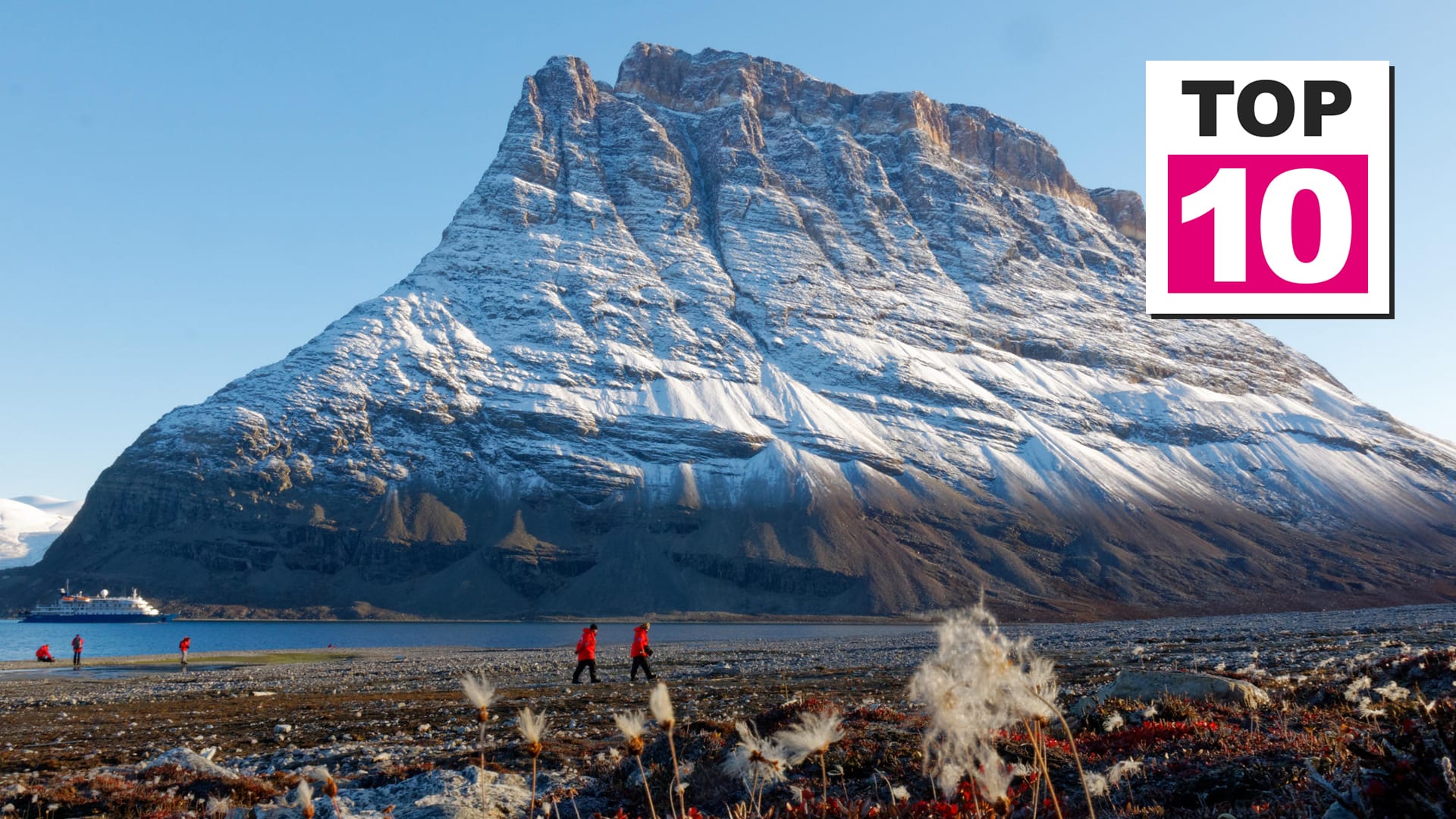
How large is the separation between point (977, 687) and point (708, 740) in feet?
31.1

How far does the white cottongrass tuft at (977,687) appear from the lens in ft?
14.6

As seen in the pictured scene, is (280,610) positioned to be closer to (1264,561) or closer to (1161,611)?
(1161,611)

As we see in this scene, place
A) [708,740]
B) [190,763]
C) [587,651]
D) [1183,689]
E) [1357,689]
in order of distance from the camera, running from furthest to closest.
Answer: [587,651], [190,763], [1183,689], [708,740], [1357,689]

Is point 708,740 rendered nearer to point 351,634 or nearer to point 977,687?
point 977,687

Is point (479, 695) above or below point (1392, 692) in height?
above

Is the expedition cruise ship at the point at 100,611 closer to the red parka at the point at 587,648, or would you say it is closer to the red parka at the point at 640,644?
the red parka at the point at 587,648

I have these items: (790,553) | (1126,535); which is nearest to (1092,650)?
(790,553)

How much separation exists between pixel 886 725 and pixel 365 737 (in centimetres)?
1217

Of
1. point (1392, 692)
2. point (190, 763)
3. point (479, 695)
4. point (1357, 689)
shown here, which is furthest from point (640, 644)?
point (479, 695)

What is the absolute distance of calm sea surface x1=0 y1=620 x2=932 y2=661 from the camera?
308 ft

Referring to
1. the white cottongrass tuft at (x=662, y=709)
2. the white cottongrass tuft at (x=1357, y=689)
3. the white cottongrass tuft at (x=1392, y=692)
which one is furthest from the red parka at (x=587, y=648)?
the white cottongrass tuft at (x=662, y=709)

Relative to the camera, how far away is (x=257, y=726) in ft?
76.3

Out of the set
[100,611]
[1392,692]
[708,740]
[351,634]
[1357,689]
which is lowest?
[100,611]

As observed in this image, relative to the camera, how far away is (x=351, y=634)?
129m
